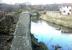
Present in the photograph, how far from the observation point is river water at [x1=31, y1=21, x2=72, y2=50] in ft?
6.99

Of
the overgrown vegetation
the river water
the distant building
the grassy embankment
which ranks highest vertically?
the distant building

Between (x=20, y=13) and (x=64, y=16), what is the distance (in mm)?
394

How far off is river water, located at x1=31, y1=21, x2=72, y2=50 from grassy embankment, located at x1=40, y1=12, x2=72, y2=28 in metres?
0.05

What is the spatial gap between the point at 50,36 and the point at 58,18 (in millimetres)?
176

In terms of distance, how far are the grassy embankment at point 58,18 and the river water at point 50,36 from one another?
55 mm

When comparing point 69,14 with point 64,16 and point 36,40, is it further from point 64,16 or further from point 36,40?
point 36,40

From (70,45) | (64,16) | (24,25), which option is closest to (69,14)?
(64,16)

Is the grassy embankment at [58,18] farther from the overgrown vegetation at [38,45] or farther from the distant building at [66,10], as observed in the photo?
the overgrown vegetation at [38,45]

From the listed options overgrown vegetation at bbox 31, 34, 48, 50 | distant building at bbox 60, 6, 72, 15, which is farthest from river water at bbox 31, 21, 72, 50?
distant building at bbox 60, 6, 72, 15

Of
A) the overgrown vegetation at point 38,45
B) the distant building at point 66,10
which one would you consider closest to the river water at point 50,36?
the overgrown vegetation at point 38,45

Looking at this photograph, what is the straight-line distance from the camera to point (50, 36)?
2145mm

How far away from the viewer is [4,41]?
7.14 feet

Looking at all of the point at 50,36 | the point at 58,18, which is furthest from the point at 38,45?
the point at 58,18

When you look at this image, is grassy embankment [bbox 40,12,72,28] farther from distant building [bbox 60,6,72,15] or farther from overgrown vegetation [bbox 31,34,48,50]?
overgrown vegetation [bbox 31,34,48,50]
